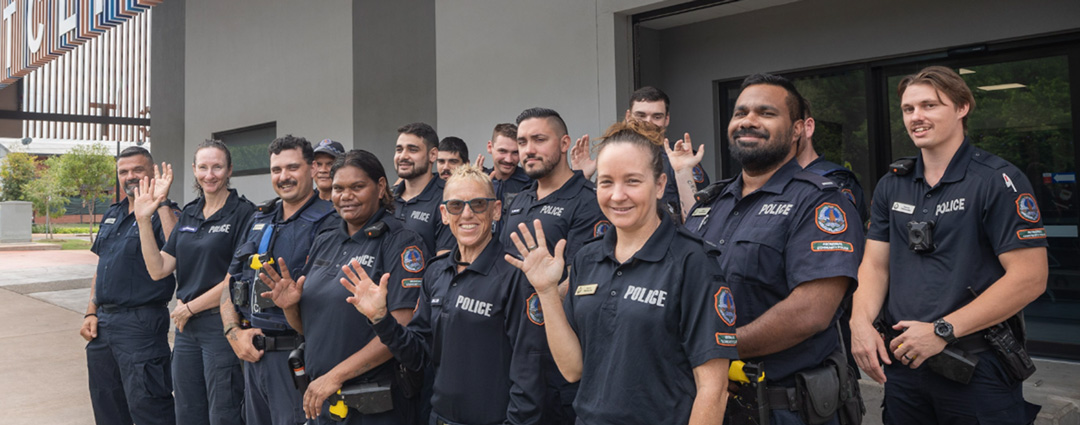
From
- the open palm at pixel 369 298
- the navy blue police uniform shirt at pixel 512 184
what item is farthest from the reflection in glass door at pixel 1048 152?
the open palm at pixel 369 298

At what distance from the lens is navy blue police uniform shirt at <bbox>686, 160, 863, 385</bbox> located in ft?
7.67

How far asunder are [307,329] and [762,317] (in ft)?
6.54

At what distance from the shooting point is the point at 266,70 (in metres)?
9.76

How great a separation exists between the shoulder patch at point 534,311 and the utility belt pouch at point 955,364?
1.48m

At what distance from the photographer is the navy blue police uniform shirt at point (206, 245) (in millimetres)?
4391

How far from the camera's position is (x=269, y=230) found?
3922mm

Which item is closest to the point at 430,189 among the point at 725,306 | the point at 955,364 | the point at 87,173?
the point at 725,306

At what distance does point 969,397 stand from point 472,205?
1993 mm

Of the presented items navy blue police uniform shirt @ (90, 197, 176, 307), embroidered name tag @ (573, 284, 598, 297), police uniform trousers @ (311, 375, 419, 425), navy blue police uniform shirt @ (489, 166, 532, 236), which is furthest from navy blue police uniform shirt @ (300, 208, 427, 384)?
navy blue police uniform shirt @ (90, 197, 176, 307)

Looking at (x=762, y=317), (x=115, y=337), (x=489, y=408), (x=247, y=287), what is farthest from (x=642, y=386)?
(x=115, y=337)

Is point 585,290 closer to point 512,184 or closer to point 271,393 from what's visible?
point 271,393

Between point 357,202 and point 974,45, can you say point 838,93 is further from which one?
point 357,202

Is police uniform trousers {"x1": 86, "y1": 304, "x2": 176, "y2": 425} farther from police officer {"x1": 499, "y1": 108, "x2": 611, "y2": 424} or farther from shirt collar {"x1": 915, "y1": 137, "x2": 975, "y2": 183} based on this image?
shirt collar {"x1": 915, "y1": 137, "x2": 975, "y2": 183}

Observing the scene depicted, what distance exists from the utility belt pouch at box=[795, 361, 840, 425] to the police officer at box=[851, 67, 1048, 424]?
50 cm
